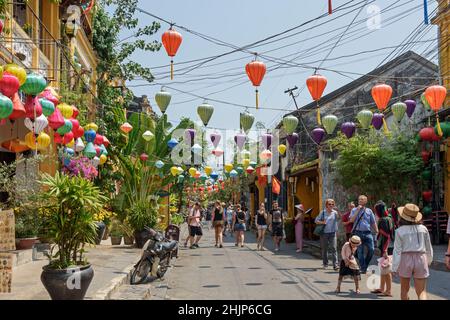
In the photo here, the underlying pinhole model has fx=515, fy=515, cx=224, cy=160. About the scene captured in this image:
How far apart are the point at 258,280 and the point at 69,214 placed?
4.73 m

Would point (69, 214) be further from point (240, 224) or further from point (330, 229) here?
point (240, 224)

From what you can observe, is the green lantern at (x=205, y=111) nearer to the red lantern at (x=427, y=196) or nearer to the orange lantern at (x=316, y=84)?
the orange lantern at (x=316, y=84)

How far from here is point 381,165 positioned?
17531mm

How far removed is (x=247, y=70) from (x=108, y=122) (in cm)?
1161

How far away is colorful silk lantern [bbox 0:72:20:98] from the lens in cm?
800

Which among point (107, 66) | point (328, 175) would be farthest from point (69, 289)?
point (107, 66)

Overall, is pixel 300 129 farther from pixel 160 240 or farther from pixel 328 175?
pixel 160 240

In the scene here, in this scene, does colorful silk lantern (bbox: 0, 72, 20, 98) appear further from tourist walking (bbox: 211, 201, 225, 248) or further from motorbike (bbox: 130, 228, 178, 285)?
tourist walking (bbox: 211, 201, 225, 248)

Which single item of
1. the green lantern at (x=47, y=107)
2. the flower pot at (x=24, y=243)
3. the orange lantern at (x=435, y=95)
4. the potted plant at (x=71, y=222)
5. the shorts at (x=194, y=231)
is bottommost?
the shorts at (x=194, y=231)

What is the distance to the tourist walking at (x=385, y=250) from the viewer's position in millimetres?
9023

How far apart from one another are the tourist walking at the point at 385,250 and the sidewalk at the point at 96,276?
475cm

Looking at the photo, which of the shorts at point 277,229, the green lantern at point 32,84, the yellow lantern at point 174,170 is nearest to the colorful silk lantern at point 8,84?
the green lantern at point 32,84

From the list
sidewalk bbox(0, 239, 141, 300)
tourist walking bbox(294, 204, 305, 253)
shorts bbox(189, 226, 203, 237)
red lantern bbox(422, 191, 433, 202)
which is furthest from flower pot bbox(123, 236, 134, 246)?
red lantern bbox(422, 191, 433, 202)

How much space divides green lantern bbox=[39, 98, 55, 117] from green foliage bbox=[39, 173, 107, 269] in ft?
9.10
